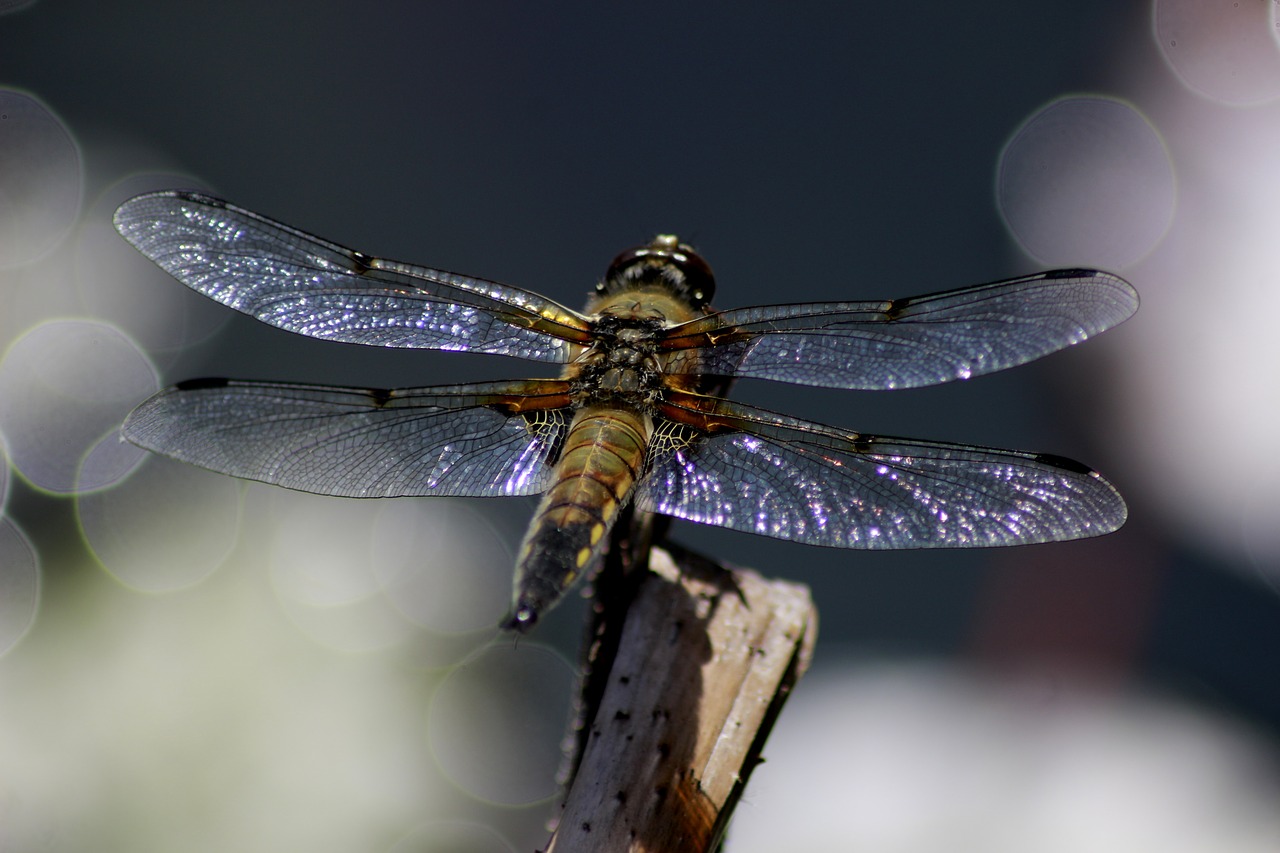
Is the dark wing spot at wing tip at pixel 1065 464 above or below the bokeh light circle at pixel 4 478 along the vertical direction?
above

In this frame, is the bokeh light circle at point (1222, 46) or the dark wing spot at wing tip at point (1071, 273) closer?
the dark wing spot at wing tip at point (1071, 273)

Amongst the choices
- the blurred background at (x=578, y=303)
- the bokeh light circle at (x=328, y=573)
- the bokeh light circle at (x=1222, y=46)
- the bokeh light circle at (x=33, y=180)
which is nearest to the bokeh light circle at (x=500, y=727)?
the blurred background at (x=578, y=303)

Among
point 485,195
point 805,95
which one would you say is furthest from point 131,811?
point 805,95

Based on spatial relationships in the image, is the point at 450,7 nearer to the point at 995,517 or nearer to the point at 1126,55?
the point at 1126,55

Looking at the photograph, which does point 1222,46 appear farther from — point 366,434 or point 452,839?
point 452,839

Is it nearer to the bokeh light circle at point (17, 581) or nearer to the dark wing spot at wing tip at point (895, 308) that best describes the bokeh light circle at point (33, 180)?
the bokeh light circle at point (17, 581)

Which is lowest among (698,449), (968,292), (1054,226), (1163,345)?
(698,449)
